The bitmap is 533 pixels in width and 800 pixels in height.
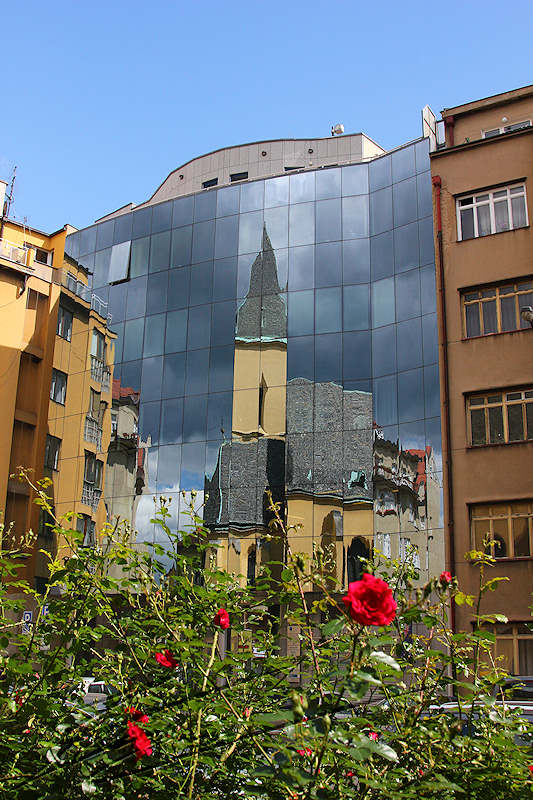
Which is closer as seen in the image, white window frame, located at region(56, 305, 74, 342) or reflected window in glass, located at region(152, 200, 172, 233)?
reflected window in glass, located at region(152, 200, 172, 233)

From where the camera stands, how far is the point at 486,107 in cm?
3067

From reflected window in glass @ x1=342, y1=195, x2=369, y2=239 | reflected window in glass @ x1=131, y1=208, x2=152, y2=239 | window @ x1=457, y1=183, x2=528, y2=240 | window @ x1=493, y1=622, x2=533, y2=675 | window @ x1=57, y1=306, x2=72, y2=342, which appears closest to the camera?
window @ x1=493, y1=622, x2=533, y2=675

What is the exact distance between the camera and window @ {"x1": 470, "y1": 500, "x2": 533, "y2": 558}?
80.5 ft

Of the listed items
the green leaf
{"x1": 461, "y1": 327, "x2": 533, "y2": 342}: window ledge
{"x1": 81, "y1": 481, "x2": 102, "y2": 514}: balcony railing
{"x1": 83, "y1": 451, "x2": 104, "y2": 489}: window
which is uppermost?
{"x1": 461, "y1": 327, "x2": 533, "y2": 342}: window ledge

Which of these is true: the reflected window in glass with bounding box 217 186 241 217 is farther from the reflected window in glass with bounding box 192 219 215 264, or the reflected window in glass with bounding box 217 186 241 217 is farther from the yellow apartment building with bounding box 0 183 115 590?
the yellow apartment building with bounding box 0 183 115 590

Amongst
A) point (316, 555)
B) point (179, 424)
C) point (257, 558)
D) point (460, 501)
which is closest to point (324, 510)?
point (257, 558)

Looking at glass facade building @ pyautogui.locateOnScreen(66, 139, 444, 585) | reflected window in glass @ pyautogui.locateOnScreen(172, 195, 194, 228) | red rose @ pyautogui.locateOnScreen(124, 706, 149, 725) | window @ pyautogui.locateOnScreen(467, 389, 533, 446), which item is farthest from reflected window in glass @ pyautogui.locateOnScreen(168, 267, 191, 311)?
red rose @ pyautogui.locateOnScreen(124, 706, 149, 725)

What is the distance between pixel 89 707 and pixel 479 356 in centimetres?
2439

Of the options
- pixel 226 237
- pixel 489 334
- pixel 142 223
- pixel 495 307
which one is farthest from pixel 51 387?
pixel 495 307

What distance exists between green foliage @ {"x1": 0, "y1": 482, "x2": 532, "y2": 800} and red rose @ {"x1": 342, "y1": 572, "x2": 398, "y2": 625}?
0.21 meters

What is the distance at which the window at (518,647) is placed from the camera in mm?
23344

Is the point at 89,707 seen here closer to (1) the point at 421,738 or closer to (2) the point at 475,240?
(1) the point at 421,738

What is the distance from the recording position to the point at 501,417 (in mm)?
26031

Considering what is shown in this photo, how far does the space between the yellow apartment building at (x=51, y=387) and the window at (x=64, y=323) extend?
0.05 m
